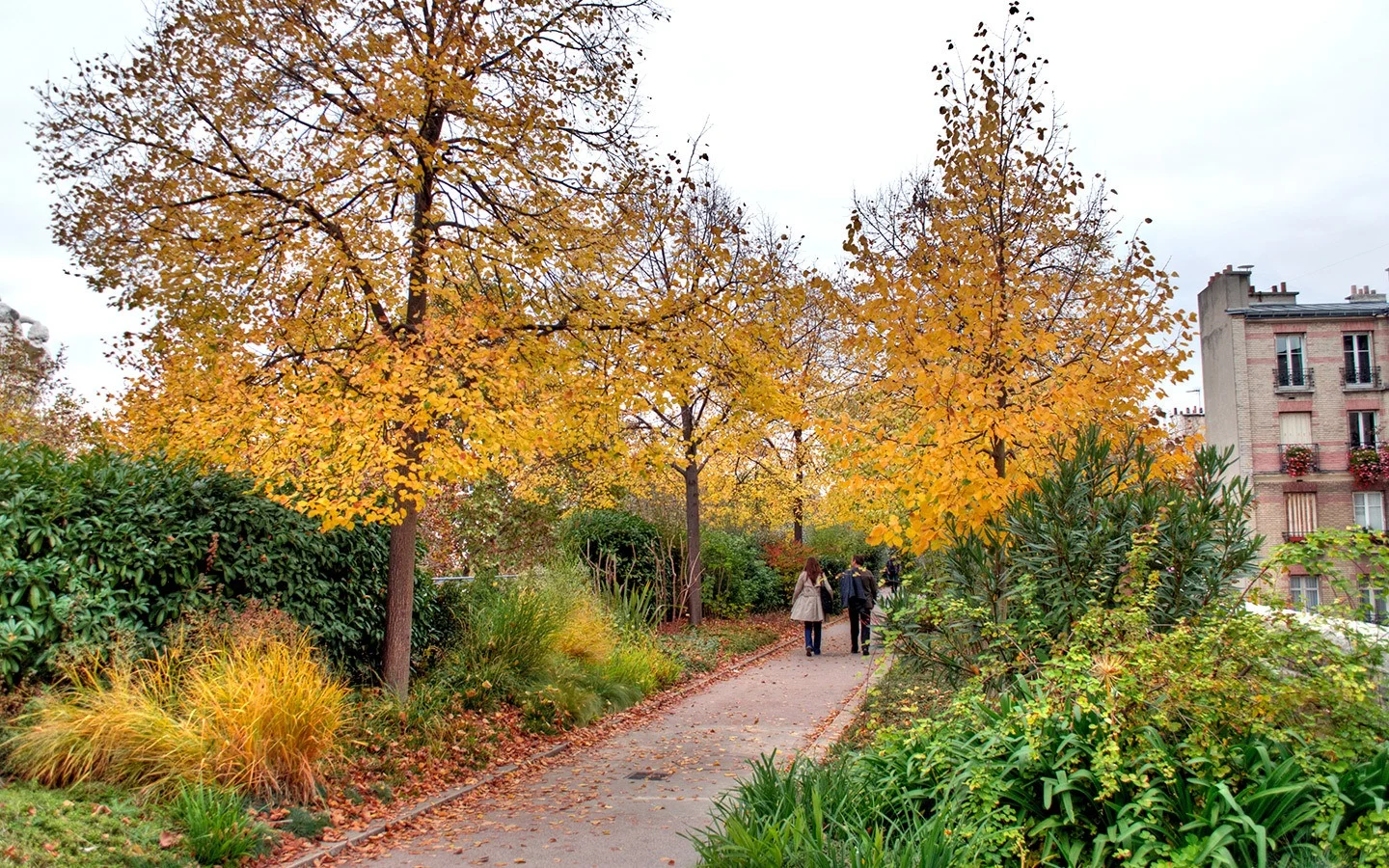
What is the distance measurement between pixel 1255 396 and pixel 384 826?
36716 mm

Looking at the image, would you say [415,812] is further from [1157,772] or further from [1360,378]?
[1360,378]

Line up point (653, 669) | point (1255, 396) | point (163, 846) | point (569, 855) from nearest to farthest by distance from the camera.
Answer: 1. point (163, 846)
2. point (569, 855)
3. point (653, 669)
4. point (1255, 396)

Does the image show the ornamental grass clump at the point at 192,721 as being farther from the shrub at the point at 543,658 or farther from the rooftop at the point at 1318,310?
the rooftop at the point at 1318,310

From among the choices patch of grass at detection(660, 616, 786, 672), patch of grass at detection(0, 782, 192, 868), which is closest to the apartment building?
patch of grass at detection(660, 616, 786, 672)

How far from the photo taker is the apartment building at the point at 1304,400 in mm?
32719

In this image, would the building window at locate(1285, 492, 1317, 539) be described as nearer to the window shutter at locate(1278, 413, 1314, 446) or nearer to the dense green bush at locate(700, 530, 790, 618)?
the window shutter at locate(1278, 413, 1314, 446)

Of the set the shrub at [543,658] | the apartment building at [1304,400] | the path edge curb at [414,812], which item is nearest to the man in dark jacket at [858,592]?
the shrub at [543,658]

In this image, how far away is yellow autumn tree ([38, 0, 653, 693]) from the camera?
6945mm

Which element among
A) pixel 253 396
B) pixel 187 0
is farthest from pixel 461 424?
pixel 187 0

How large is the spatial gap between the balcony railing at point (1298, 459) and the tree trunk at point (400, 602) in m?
34.5

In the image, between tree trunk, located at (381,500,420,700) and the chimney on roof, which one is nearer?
tree trunk, located at (381,500,420,700)

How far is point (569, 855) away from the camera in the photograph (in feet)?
17.7

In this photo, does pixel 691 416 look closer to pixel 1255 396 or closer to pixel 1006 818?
pixel 1006 818

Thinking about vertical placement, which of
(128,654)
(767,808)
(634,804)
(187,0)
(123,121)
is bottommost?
(634,804)
